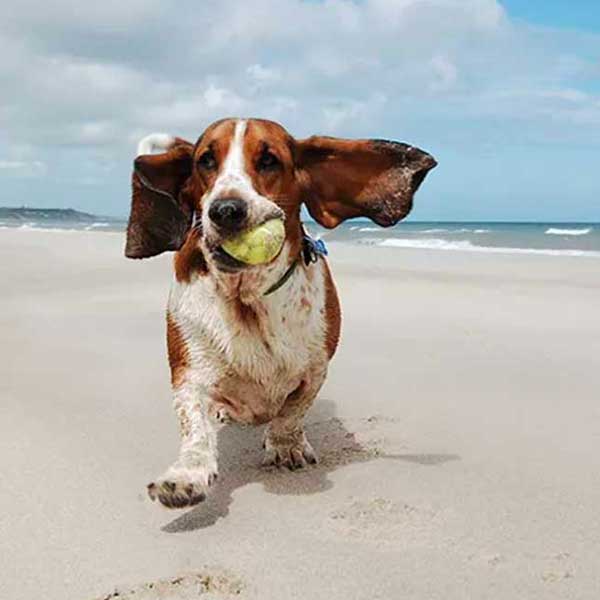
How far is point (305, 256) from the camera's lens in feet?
12.5

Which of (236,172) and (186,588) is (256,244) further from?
(186,588)

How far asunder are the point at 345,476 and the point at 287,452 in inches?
12.2

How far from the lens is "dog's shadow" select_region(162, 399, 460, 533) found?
3396 millimetres

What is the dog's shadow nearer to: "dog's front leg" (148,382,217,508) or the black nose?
"dog's front leg" (148,382,217,508)

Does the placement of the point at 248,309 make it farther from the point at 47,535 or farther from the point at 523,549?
the point at 523,549

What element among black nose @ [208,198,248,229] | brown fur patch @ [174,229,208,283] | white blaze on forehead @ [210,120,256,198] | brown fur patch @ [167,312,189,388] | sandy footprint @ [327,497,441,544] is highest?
white blaze on forehead @ [210,120,256,198]

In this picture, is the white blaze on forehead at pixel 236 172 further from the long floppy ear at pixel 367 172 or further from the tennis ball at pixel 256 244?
the long floppy ear at pixel 367 172

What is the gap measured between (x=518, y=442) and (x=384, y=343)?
2.58 meters

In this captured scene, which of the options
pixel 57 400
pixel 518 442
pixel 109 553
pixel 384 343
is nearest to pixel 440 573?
pixel 109 553

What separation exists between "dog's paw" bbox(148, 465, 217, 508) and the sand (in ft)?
0.35

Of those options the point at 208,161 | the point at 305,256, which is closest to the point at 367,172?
the point at 305,256

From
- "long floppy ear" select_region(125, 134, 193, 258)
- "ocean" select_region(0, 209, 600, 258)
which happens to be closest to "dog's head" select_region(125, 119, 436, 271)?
"long floppy ear" select_region(125, 134, 193, 258)

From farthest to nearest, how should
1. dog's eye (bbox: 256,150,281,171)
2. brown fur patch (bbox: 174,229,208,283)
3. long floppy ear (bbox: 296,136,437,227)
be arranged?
long floppy ear (bbox: 296,136,437,227) < brown fur patch (bbox: 174,229,208,283) < dog's eye (bbox: 256,150,281,171)

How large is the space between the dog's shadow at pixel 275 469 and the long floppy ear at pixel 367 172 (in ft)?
3.27
